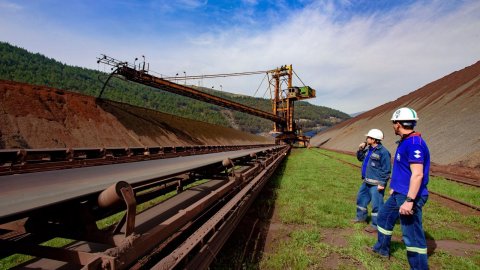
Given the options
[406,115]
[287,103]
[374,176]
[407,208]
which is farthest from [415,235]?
[287,103]

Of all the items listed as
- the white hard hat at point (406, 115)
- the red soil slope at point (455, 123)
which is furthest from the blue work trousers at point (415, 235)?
the red soil slope at point (455, 123)

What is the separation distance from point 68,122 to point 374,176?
1592 centimetres

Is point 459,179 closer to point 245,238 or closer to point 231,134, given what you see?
point 245,238

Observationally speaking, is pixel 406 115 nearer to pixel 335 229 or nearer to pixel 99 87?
pixel 335 229

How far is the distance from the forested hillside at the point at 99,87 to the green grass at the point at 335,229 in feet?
44.8

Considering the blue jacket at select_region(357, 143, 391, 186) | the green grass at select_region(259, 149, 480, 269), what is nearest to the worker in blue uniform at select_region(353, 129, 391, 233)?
the blue jacket at select_region(357, 143, 391, 186)

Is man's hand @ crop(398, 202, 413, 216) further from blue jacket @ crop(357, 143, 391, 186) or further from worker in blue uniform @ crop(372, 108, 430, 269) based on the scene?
blue jacket @ crop(357, 143, 391, 186)

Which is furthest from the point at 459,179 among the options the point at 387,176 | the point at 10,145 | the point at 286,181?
the point at 10,145

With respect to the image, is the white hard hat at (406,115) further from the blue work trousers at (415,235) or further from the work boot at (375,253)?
the work boot at (375,253)

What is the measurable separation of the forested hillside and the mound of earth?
2.39 m

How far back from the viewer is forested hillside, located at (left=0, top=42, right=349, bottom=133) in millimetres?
69625

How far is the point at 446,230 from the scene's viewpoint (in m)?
5.23

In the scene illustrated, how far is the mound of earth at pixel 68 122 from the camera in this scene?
12794 millimetres

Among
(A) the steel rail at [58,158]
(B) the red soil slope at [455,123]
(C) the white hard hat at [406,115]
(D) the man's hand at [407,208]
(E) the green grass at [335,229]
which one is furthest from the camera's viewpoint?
(B) the red soil slope at [455,123]
